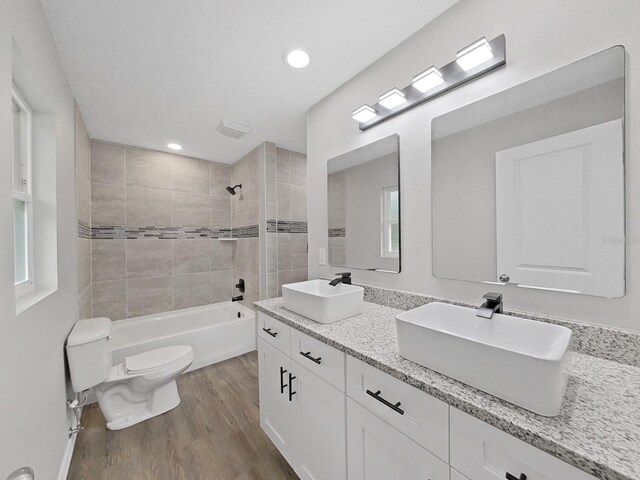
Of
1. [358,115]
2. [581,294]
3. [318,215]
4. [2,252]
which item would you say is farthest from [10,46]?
[581,294]

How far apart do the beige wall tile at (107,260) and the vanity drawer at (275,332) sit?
2205 mm

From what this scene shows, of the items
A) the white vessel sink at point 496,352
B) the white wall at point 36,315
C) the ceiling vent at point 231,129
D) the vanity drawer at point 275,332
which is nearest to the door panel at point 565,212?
the white vessel sink at point 496,352

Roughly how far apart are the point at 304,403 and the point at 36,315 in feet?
4.16

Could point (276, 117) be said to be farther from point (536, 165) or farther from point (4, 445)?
point (4, 445)

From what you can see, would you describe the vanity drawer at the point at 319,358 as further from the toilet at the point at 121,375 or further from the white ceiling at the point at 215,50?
the white ceiling at the point at 215,50

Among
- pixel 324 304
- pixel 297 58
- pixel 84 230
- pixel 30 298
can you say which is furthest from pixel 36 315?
pixel 297 58

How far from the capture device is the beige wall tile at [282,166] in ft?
9.99

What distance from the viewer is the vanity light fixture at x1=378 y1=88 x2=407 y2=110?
56.0 inches

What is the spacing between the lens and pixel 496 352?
0.67 metres

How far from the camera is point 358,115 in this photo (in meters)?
1.64

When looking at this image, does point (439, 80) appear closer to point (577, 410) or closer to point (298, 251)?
point (577, 410)

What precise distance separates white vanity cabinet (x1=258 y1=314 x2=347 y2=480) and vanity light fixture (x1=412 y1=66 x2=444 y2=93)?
136cm

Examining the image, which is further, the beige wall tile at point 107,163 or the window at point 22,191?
the beige wall tile at point 107,163

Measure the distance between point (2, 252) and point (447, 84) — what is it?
190 centimetres
